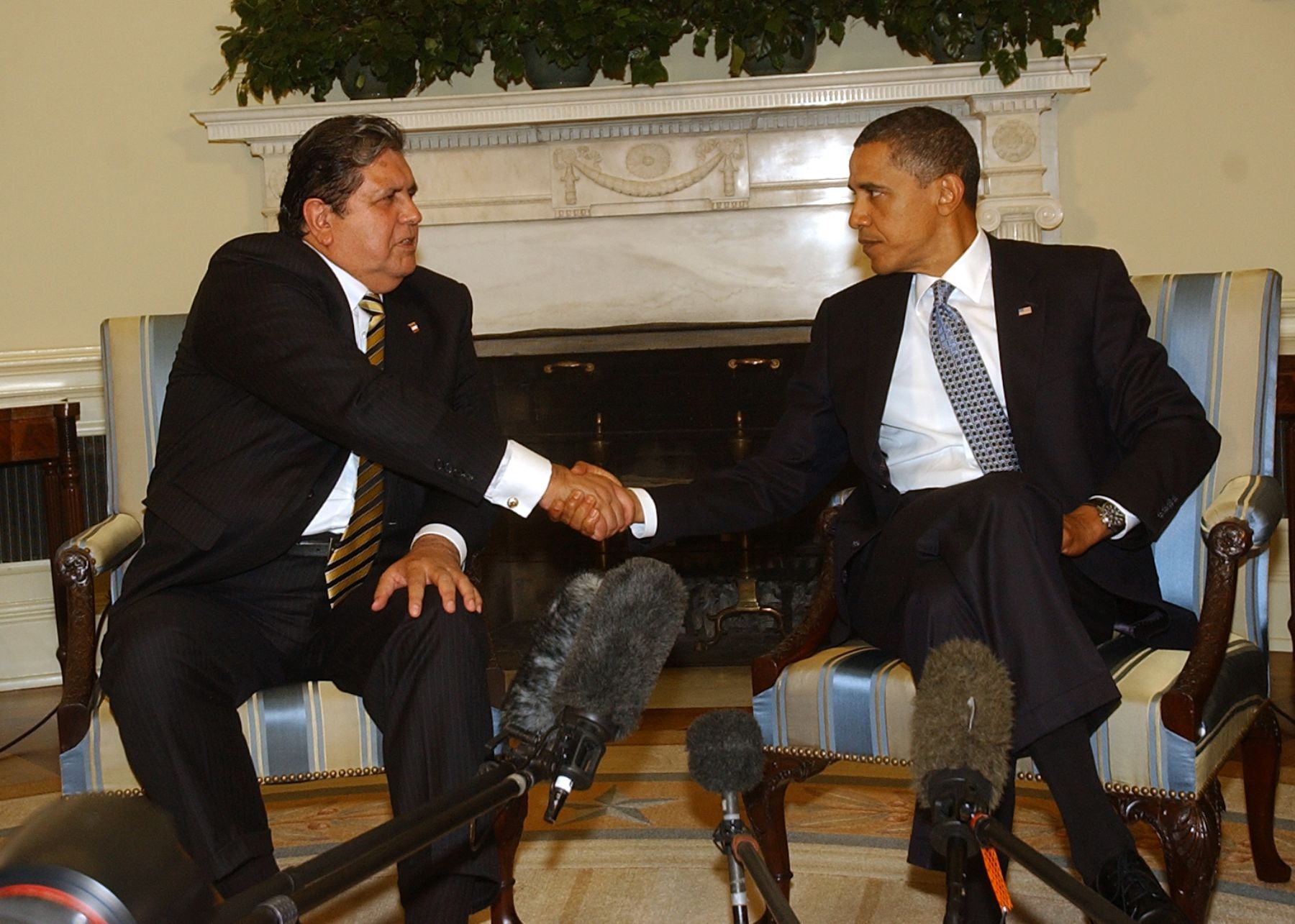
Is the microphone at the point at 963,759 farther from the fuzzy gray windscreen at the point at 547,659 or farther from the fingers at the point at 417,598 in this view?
the fingers at the point at 417,598

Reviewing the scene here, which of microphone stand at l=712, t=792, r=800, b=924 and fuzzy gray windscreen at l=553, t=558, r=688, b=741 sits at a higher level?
fuzzy gray windscreen at l=553, t=558, r=688, b=741

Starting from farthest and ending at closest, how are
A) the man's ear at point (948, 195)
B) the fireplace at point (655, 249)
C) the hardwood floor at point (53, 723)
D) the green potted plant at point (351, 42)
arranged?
the fireplace at point (655, 249) < the green potted plant at point (351, 42) < the hardwood floor at point (53, 723) < the man's ear at point (948, 195)

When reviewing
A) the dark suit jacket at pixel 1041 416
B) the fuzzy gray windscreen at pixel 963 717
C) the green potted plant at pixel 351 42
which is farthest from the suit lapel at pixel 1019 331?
the green potted plant at pixel 351 42

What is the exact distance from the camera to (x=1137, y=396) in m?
2.31

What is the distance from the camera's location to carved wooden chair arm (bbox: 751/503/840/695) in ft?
7.34

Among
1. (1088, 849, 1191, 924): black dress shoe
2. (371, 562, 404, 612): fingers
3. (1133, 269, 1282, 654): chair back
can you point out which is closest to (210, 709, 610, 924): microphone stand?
(1088, 849, 1191, 924): black dress shoe

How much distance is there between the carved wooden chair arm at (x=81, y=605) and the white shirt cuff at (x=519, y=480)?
0.68 m

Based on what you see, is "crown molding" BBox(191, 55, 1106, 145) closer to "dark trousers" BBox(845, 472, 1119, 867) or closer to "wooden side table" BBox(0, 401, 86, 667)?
"wooden side table" BBox(0, 401, 86, 667)

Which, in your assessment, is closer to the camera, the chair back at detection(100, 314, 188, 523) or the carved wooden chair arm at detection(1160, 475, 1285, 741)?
the carved wooden chair arm at detection(1160, 475, 1285, 741)

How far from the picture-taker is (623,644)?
1137 mm

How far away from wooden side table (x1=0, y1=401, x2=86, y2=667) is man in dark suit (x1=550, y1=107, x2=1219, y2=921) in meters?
2.09

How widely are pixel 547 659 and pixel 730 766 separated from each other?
25 centimetres

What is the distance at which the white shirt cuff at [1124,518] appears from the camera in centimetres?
218

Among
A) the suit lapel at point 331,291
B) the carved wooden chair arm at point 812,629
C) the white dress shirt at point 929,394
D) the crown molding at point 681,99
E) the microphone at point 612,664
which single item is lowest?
the carved wooden chair arm at point 812,629
